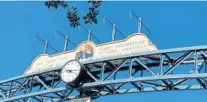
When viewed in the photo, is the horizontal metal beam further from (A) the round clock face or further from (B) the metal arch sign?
(B) the metal arch sign

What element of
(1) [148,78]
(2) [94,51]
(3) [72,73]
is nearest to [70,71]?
(3) [72,73]

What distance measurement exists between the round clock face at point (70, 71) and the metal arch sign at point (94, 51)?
538mm

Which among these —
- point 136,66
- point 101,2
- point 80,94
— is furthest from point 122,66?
point 101,2

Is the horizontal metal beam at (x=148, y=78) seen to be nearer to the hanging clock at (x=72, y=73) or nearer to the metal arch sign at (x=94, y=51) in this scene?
the hanging clock at (x=72, y=73)

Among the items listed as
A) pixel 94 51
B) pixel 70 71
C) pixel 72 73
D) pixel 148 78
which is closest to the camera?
pixel 148 78

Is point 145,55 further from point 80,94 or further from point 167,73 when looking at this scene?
point 80,94

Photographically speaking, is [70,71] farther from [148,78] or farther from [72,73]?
[148,78]

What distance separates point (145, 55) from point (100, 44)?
2153 mm

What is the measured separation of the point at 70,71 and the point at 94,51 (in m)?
1.12

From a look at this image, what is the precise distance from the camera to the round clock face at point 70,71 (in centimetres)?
1838

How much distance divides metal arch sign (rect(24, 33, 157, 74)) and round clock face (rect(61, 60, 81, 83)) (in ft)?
1.77

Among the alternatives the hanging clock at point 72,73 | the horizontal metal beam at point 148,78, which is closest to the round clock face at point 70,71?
the hanging clock at point 72,73

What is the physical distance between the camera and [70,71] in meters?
18.6

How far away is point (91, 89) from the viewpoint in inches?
736
